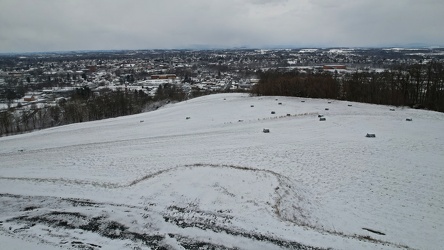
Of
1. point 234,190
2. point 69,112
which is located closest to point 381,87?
point 234,190

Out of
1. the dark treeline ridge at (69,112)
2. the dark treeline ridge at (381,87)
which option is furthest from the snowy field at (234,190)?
the dark treeline ridge at (69,112)

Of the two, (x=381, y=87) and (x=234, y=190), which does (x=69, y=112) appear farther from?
(x=381, y=87)

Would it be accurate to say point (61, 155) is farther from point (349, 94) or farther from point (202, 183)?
point (349, 94)

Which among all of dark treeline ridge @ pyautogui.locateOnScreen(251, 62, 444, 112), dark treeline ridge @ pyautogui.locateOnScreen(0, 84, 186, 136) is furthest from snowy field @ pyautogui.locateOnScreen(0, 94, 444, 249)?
dark treeline ridge @ pyautogui.locateOnScreen(0, 84, 186, 136)

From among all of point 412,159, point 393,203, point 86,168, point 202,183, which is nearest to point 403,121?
point 412,159

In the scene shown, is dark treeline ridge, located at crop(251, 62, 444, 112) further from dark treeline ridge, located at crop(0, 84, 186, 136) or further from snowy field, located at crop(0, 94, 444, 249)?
dark treeline ridge, located at crop(0, 84, 186, 136)

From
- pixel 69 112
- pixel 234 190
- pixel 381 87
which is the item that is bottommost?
pixel 69 112
